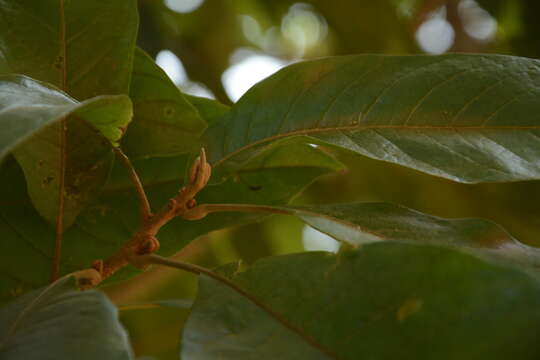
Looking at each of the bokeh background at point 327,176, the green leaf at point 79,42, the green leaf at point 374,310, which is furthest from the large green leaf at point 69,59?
the bokeh background at point 327,176

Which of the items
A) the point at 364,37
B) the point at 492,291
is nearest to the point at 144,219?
the point at 492,291

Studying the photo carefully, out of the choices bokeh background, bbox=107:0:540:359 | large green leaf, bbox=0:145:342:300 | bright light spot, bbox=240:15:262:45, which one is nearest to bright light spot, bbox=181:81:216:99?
bokeh background, bbox=107:0:540:359

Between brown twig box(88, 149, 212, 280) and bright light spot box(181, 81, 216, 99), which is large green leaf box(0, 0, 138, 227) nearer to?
brown twig box(88, 149, 212, 280)

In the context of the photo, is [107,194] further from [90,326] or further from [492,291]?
[492,291]

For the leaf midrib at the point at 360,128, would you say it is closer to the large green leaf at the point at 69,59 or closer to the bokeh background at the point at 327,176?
the large green leaf at the point at 69,59

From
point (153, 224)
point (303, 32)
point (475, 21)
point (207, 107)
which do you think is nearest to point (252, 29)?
point (303, 32)
